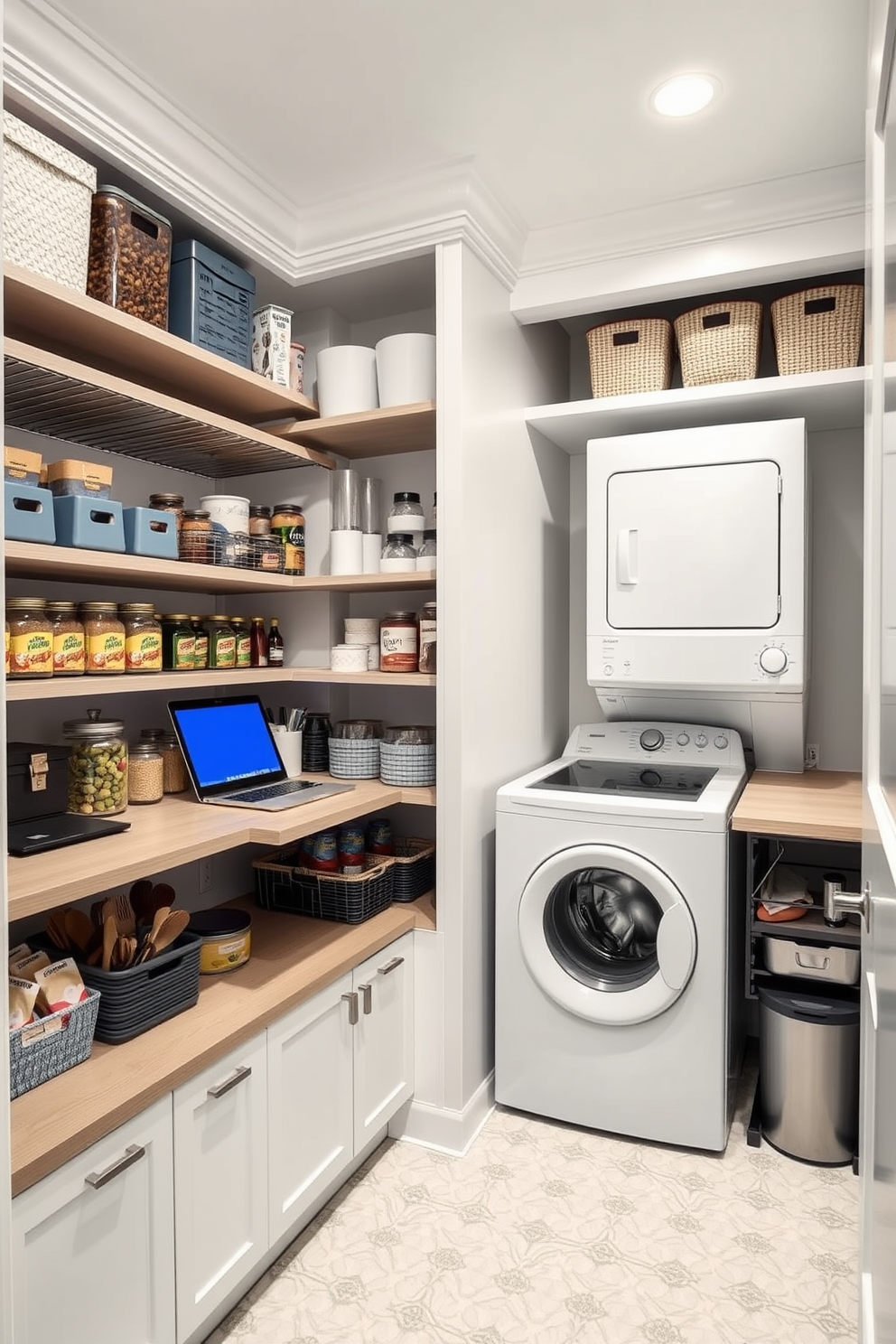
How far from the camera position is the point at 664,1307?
178cm

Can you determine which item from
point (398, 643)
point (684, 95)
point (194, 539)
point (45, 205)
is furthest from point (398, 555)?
point (684, 95)

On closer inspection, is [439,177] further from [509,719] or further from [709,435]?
[509,719]

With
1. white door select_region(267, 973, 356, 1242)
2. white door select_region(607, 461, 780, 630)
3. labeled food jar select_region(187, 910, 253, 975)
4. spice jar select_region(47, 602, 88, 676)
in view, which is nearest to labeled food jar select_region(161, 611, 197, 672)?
spice jar select_region(47, 602, 88, 676)

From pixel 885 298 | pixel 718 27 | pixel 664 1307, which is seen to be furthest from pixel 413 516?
pixel 664 1307

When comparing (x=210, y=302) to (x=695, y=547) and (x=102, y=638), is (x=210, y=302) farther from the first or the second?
(x=695, y=547)

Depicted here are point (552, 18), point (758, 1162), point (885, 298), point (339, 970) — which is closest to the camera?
point (885, 298)

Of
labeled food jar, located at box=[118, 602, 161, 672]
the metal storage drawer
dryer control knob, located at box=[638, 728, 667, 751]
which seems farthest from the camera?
dryer control knob, located at box=[638, 728, 667, 751]

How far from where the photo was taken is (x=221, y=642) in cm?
237

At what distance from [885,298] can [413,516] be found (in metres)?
1.64

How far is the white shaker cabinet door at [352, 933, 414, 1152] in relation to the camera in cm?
213

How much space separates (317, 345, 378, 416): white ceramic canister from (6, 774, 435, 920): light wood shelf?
110 cm

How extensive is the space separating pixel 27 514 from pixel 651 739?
1934 mm

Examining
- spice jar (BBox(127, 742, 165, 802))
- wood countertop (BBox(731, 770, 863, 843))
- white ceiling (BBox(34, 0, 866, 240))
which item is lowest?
wood countertop (BBox(731, 770, 863, 843))

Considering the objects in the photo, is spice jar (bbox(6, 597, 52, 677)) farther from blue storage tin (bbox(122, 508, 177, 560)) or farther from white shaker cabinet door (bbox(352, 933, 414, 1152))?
white shaker cabinet door (bbox(352, 933, 414, 1152))
